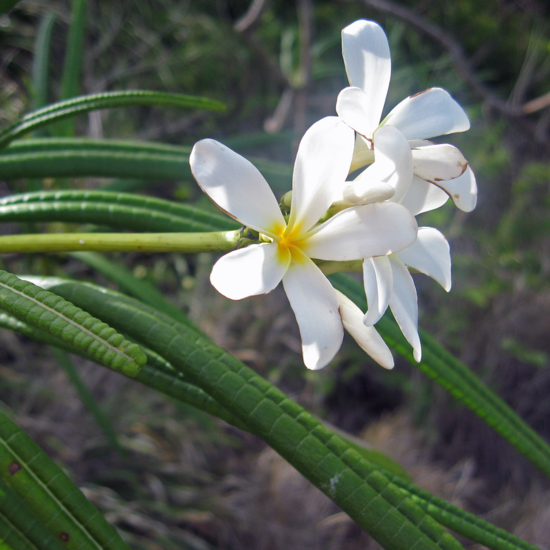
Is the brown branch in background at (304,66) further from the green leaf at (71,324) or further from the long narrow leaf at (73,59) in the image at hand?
the green leaf at (71,324)

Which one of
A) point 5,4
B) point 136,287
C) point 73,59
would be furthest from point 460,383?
point 73,59

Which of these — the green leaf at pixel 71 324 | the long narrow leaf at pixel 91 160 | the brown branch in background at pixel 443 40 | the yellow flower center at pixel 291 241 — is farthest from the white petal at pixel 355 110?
the brown branch in background at pixel 443 40

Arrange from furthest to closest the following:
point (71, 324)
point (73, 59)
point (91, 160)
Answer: point (73, 59), point (91, 160), point (71, 324)

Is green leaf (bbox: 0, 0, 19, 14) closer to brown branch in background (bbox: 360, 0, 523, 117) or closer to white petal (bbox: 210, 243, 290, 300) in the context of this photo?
white petal (bbox: 210, 243, 290, 300)

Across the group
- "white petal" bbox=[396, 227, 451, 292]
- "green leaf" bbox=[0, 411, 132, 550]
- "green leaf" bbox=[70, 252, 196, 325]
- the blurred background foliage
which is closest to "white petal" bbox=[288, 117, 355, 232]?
"white petal" bbox=[396, 227, 451, 292]

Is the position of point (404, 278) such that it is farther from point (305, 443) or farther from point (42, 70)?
point (42, 70)
